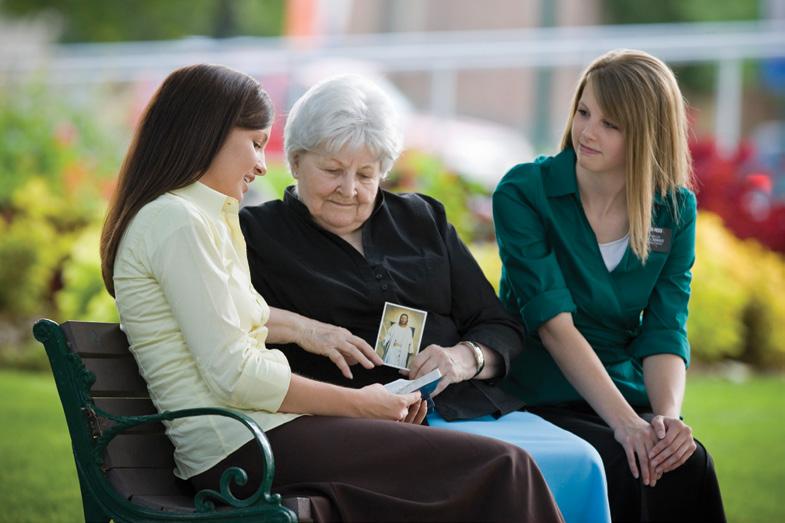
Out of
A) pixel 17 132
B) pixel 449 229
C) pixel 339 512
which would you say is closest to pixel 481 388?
pixel 449 229

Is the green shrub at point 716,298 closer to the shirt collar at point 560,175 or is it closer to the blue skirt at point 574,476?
the shirt collar at point 560,175

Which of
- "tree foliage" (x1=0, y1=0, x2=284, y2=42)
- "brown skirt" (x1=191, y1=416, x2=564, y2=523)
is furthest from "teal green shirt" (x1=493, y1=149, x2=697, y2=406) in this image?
"tree foliage" (x1=0, y1=0, x2=284, y2=42)

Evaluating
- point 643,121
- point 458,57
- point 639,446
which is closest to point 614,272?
point 643,121

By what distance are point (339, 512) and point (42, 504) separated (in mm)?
2579

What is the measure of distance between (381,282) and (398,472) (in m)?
0.85

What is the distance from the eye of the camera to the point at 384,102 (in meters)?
3.89

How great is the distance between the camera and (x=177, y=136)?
3367 millimetres

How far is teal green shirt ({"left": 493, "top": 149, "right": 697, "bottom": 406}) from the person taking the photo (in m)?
4.20

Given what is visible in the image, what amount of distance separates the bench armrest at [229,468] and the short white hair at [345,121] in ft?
3.38

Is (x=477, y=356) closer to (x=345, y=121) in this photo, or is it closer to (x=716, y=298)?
(x=345, y=121)

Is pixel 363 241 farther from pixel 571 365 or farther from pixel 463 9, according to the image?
pixel 463 9

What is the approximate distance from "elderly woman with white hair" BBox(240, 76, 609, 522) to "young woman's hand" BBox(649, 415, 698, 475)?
0.37 m

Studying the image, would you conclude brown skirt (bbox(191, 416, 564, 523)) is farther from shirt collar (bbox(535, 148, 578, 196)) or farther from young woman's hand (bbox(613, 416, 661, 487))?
shirt collar (bbox(535, 148, 578, 196))

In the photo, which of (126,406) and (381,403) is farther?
(126,406)
